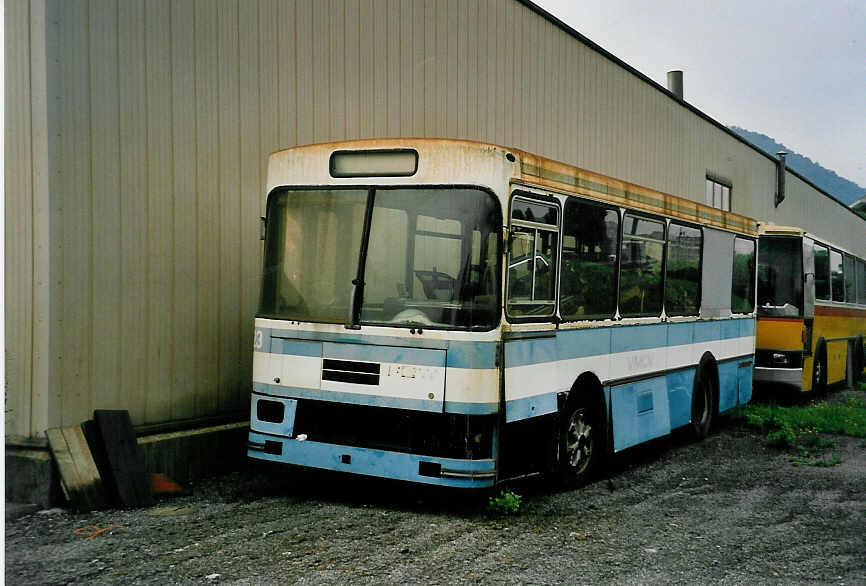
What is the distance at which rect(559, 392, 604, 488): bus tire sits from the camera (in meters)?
7.73

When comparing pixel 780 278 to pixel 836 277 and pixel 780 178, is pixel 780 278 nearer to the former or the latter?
pixel 836 277

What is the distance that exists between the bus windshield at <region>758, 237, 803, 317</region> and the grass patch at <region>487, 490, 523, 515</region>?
365 inches

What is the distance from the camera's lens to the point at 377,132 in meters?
11.2

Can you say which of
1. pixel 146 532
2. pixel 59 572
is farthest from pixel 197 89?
pixel 59 572

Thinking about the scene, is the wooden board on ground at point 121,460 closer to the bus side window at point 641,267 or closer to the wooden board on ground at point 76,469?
the wooden board on ground at point 76,469

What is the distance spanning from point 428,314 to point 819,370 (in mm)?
11741

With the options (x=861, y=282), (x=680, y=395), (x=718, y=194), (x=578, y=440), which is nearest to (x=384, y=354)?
(x=578, y=440)

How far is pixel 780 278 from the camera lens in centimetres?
1489

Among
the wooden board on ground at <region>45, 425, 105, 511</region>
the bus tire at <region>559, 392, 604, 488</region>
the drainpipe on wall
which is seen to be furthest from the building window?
the wooden board on ground at <region>45, 425, 105, 511</region>

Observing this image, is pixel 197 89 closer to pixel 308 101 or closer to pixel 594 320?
pixel 308 101

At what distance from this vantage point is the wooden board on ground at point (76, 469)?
6750 mm

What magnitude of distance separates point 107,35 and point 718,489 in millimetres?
6583

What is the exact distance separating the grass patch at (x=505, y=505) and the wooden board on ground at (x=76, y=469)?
2.98 metres

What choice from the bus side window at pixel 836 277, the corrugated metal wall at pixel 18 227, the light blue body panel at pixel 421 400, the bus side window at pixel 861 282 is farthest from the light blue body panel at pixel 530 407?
the bus side window at pixel 861 282
